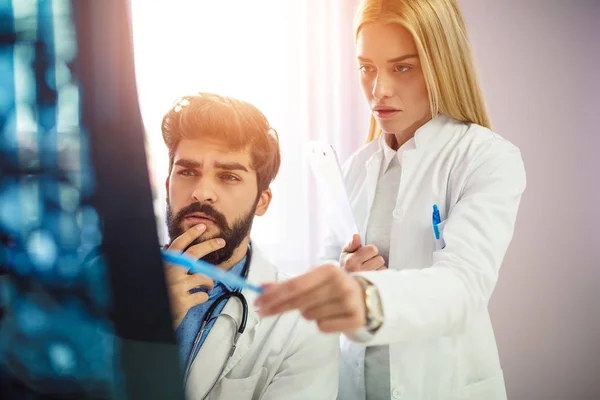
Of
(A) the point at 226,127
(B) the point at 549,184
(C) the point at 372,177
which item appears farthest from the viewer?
(B) the point at 549,184

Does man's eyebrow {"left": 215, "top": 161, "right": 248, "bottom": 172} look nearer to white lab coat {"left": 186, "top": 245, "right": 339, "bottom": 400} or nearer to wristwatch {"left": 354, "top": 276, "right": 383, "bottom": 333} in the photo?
white lab coat {"left": 186, "top": 245, "right": 339, "bottom": 400}

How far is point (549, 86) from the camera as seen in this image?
1522mm

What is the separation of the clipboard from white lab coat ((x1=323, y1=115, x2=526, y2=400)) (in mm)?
63

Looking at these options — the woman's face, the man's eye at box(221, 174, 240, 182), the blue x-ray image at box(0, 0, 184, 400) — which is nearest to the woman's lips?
the woman's face

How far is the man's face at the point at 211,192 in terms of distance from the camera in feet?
2.42

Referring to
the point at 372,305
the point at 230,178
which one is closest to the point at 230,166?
the point at 230,178

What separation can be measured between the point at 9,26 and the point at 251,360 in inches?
23.5

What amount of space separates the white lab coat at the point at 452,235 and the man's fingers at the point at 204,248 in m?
0.23

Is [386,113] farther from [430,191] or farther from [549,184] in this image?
[549,184]

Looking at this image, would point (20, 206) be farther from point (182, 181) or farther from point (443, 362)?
point (443, 362)

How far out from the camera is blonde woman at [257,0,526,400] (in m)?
0.72

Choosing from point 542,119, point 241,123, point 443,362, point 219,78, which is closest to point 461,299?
point 443,362

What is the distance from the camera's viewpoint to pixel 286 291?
44 cm

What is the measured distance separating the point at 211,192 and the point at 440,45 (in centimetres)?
39
